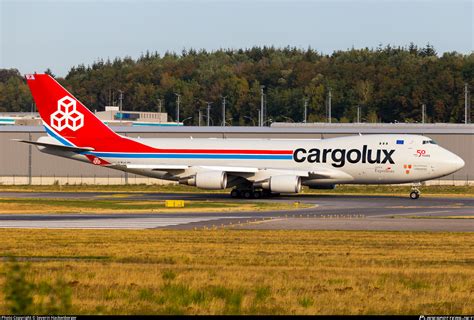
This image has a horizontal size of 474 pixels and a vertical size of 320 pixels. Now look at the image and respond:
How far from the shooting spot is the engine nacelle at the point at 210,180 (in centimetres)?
5994

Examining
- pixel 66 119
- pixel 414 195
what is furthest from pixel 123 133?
pixel 414 195

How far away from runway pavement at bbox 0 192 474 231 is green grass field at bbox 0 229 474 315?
354 centimetres

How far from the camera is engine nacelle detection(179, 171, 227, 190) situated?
59.9 metres

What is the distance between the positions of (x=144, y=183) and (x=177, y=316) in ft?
213

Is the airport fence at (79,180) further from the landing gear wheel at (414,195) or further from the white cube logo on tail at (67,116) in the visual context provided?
the landing gear wheel at (414,195)

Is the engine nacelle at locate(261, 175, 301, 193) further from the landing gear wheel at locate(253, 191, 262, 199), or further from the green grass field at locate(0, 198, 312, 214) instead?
the green grass field at locate(0, 198, 312, 214)

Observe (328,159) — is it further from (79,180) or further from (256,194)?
(79,180)

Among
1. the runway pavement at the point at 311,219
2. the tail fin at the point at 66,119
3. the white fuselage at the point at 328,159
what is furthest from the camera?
the tail fin at the point at 66,119

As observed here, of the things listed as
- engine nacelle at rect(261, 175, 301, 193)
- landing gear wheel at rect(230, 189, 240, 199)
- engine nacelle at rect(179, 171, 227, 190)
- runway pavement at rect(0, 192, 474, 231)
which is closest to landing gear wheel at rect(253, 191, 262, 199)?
landing gear wheel at rect(230, 189, 240, 199)

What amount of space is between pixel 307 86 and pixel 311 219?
121114mm

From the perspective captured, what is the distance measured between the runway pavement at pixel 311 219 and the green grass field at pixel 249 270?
3.54 metres

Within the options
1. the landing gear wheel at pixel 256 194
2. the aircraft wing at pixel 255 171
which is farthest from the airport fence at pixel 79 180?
the landing gear wheel at pixel 256 194

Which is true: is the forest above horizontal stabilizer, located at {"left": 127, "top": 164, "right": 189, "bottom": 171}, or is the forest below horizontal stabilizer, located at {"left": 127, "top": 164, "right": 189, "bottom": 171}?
above

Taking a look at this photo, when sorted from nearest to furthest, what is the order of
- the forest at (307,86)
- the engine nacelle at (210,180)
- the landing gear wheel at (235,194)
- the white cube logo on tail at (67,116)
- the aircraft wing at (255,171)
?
1. the engine nacelle at (210,180)
2. the aircraft wing at (255,171)
3. the landing gear wheel at (235,194)
4. the white cube logo on tail at (67,116)
5. the forest at (307,86)
